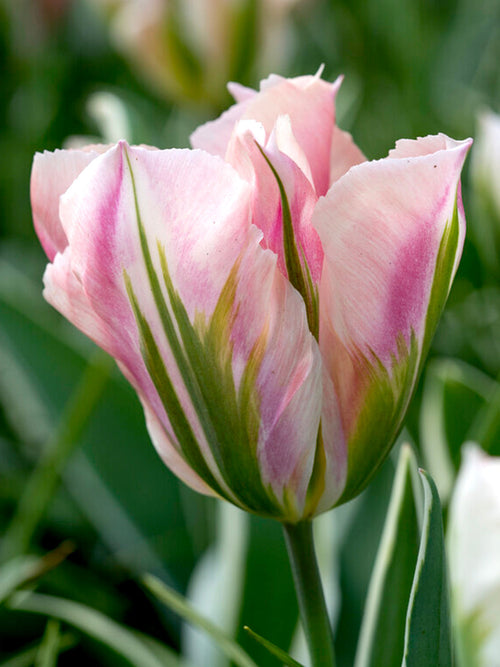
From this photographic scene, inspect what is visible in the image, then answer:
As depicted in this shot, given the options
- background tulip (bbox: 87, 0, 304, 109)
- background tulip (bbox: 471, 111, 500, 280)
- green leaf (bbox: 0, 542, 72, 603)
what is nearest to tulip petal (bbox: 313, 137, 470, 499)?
green leaf (bbox: 0, 542, 72, 603)

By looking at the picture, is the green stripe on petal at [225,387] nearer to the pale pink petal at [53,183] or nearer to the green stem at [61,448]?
the pale pink petal at [53,183]

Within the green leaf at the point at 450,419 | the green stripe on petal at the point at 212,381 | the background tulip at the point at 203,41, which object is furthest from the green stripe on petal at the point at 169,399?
the background tulip at the point at 203,41

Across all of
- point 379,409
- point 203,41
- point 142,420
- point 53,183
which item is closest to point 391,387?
point 379,409

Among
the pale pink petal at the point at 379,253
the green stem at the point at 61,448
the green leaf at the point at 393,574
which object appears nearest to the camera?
the pale pink petal at the point at 379,253

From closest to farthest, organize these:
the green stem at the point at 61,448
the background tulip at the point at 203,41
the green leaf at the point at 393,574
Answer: the green leaf at the point at 393,574
the green stem at the point at 61,448
the background tulip at the point at 203,41

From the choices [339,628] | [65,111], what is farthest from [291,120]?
[65,111]

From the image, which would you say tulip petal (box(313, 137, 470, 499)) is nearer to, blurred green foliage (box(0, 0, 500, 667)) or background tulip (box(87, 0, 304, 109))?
blurred green foliage (box(0, 0, 500, 667))

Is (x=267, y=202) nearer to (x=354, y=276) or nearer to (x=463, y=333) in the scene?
(x=354, y=276)
